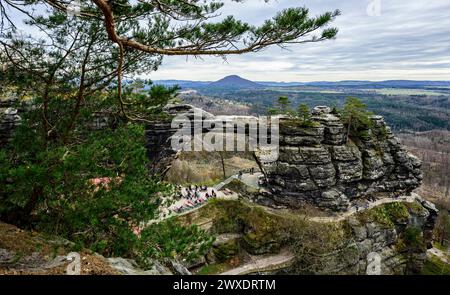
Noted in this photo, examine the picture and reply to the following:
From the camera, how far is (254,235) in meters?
19.8

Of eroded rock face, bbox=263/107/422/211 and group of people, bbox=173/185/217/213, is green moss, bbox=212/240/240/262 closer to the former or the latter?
group of people, bbox=173/185/217/213

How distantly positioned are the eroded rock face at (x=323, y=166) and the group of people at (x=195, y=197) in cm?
448

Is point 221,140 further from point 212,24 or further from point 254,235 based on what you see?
point 212,24

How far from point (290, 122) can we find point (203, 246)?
18.4 meters

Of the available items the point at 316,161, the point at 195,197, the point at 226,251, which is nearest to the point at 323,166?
the point at 316,161

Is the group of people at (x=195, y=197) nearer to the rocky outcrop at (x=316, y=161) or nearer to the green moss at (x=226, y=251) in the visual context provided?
the rocky outcrop at (x=316, y=161)

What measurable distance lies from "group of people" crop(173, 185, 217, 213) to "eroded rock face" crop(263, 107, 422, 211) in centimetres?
448

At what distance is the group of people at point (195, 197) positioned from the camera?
1993 cm

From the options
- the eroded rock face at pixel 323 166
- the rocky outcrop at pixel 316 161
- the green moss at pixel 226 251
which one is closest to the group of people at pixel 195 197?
the rocky outcrop at pixel 316 161

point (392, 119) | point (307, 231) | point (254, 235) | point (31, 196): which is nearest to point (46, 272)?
point (31, 196)

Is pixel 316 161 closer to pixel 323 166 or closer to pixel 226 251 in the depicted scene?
pixel 323 166

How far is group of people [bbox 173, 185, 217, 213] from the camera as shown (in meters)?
19.9

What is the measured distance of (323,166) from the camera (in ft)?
73.0

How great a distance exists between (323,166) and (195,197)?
8794 millimetres
